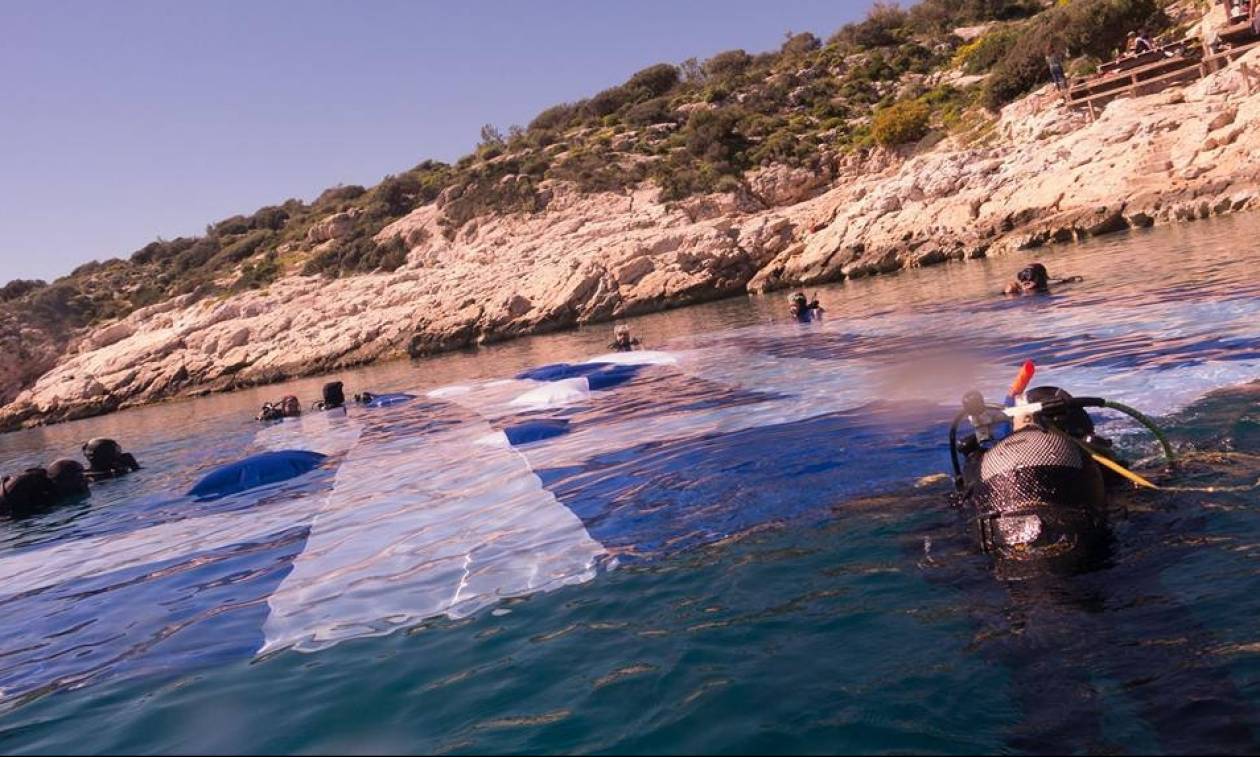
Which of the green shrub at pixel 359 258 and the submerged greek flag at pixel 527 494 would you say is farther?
the green shrub at pixel 359 258

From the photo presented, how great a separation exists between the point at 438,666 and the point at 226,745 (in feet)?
3.13

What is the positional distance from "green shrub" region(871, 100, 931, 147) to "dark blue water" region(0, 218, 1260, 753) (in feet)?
99.5

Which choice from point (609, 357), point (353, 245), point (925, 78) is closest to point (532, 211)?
point (353, 245)

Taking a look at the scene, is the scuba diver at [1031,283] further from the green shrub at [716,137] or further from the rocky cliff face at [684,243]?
the green shrub at [716,137]

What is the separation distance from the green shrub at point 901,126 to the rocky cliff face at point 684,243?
0.92 meters

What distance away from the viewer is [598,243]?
1535 inches

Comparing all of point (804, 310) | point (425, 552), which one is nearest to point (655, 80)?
point (804, 310)

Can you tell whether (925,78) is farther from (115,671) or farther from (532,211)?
(115,671)

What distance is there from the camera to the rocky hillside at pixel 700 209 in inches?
1101

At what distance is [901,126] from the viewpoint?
40312mm

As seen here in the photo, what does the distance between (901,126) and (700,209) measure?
9.68 metres

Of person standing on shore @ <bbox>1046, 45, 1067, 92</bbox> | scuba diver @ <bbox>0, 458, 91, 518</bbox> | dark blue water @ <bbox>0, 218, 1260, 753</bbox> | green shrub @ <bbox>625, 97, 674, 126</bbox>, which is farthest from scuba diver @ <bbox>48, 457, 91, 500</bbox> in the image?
green shrub @ <bbox>625, 97, 674, 126</bbox>

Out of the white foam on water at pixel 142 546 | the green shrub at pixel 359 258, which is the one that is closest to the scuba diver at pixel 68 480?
the white foam on water at pixel 142 546

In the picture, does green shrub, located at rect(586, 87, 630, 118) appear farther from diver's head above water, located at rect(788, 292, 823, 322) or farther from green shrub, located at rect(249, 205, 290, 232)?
diver's head above water, located at rect(788, 292, 823, 322)
